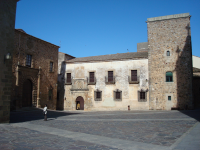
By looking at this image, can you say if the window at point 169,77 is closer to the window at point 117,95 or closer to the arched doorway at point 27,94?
the window at point 117,95

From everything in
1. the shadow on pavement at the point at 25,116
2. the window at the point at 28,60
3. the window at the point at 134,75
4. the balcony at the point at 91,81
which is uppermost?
the window at the point at 28,60

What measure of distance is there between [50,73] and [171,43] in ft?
52.2

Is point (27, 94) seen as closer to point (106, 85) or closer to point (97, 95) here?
point (97, 95)

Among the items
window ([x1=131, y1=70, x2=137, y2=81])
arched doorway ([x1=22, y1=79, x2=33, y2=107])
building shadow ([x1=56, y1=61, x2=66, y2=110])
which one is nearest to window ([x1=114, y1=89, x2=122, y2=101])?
window ([x1=131, y1=70, x2=137, y2=81])

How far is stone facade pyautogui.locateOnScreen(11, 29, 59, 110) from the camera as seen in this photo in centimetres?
1922

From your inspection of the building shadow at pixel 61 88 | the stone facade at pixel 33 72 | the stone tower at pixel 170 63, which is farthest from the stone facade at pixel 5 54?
the stone tower at pixel 170 63

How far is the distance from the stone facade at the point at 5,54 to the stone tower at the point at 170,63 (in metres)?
17.0

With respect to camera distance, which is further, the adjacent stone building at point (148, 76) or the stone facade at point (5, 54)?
the adjacent stone building at point (148, 76)

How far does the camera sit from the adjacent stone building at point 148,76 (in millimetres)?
22094

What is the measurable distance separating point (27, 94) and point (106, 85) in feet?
33.1

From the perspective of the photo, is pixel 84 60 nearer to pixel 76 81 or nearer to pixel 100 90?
pixel 76 81

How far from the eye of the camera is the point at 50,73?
80.3ft

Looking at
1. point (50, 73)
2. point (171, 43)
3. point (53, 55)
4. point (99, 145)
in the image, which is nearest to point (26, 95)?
point (50, 73)

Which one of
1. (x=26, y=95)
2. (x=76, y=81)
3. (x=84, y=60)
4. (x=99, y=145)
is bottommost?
(x=99, y=145)
